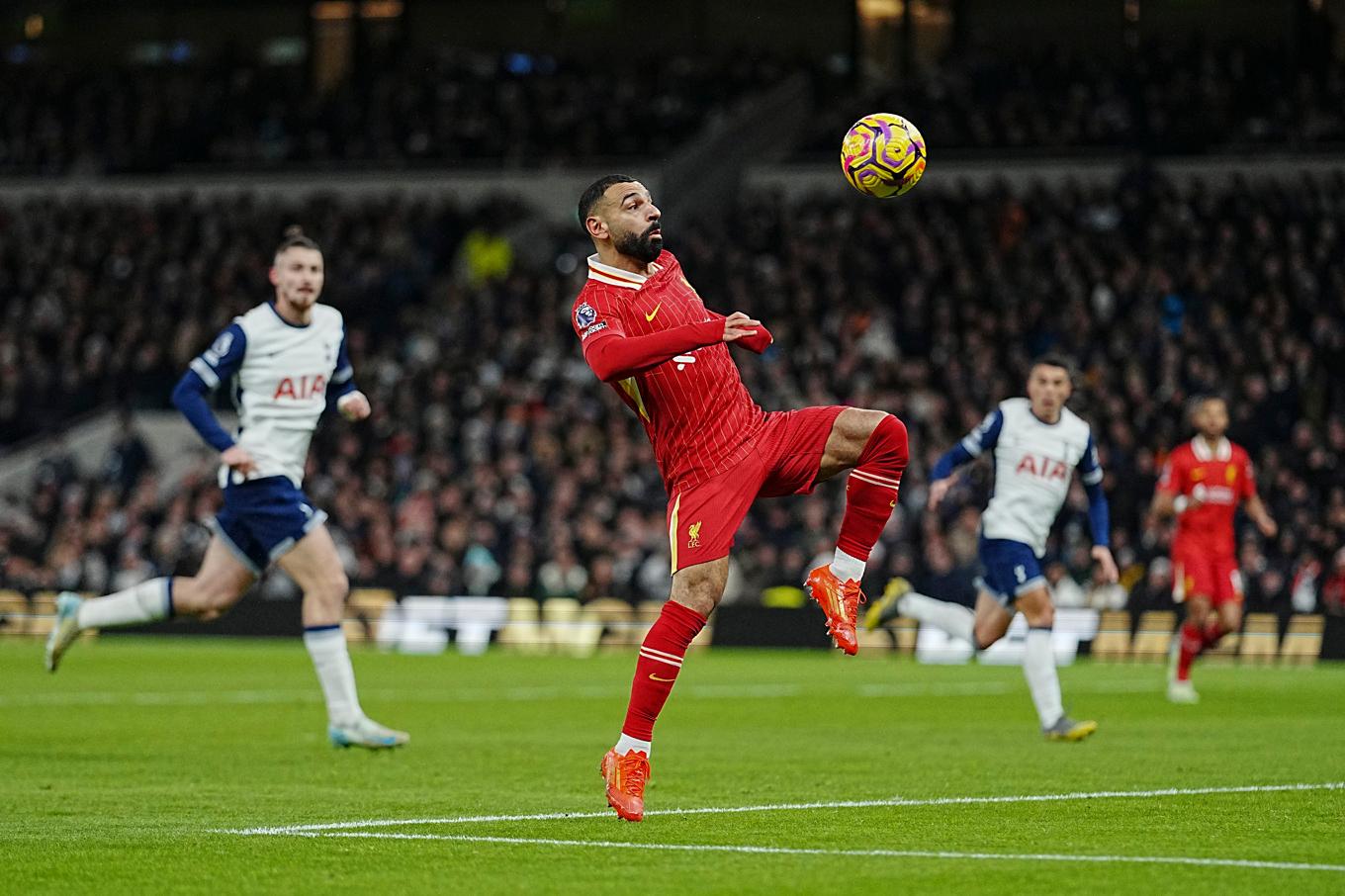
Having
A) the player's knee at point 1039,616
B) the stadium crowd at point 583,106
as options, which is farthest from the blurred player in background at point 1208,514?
the stadium crowd at point 583,106

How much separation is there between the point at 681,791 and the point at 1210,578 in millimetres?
9361

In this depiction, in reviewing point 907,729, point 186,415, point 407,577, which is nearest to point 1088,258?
point 407,577

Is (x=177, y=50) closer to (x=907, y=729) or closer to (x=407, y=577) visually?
(x=407, y=577)

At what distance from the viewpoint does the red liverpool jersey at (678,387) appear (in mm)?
8570

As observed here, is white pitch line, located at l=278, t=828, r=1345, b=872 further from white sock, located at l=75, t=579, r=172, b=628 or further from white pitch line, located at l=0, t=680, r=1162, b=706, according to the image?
white pitch line, located at l=0, t=680, r=1162, b=706

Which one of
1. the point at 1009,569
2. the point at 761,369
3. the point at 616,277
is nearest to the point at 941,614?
the point at 1009,569

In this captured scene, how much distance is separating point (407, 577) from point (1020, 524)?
14.2m

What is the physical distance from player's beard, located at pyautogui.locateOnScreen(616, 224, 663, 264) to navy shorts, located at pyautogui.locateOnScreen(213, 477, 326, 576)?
3.84 metres

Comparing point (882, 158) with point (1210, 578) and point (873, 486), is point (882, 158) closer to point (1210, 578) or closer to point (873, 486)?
point (873, 486)

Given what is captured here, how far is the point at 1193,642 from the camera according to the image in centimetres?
1725

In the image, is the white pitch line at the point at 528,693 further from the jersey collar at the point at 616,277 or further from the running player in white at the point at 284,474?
the jersey collar at the point at 616,277

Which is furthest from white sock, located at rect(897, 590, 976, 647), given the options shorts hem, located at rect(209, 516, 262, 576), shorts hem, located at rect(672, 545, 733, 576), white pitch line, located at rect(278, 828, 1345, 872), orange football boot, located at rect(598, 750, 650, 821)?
white pitch line, located at rect(278, 828, 1345, 872)

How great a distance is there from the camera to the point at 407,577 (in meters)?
27.0

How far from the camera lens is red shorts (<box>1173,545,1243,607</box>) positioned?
17656 millimetres
